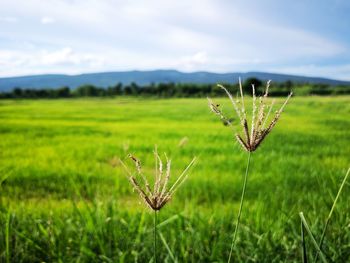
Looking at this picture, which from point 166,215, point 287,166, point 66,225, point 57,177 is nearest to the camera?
point 66,225

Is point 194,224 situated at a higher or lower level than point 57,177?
higher

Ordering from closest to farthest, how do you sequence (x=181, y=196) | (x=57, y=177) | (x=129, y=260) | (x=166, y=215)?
(x=129, y=260) < (x=166, y=215) < (x=181, y=196) < (x=57, y=177)

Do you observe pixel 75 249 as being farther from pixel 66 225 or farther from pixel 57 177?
pixel 57 177

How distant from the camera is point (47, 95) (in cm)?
9006

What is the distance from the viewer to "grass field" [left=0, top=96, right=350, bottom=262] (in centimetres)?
207

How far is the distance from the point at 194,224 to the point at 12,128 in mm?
14098

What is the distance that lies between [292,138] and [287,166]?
435 cm

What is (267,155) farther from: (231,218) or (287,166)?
(231,218)

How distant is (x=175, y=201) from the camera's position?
4805 mm

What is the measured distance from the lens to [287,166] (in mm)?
6984

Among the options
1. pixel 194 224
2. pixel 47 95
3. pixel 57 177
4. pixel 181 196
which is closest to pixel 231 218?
pixel 194 224

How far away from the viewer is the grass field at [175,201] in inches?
81.5

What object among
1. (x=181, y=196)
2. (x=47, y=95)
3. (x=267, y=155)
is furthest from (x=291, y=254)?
(x=47, y=95)

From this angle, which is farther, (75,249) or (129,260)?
(75,249)
